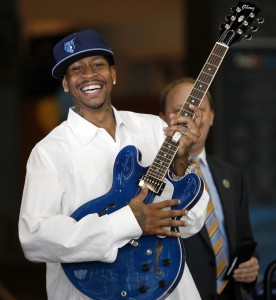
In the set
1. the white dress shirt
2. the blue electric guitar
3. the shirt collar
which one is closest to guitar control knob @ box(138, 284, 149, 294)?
the blue electric guitar

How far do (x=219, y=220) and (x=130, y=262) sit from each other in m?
1.04

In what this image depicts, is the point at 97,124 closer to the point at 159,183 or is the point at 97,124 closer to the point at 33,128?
the point at 159,183

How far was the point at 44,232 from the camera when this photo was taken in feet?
13.2

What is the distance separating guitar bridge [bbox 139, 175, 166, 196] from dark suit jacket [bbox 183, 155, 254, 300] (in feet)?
2.70

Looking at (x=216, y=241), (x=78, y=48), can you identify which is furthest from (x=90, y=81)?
(x=216, y=241)

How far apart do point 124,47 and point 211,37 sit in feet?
15.0

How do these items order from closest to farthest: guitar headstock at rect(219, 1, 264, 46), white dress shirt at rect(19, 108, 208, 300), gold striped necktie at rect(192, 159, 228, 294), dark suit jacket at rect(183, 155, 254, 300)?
white dress shirt at rect(19, 108, 208, 300) → guitar headstock at rect(219, 1, 264, 46) → dark suit jacket at rect(183, 155, 254, 300) → gold striped necktie at rect(192, 159, 228, 294)

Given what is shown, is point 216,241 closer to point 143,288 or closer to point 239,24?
point 143,288

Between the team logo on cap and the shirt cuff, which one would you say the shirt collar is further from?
the shirt cuff

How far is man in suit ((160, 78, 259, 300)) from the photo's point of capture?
16.1 ft

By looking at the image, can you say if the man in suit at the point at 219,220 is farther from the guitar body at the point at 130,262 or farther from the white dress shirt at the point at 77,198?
the guitar body at the point at 130,262

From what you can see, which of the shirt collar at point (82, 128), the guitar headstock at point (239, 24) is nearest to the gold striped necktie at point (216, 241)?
the shirt collar at point (82, 128)

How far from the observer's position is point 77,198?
4.25 meters

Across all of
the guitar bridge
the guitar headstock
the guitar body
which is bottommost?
the guitar body
